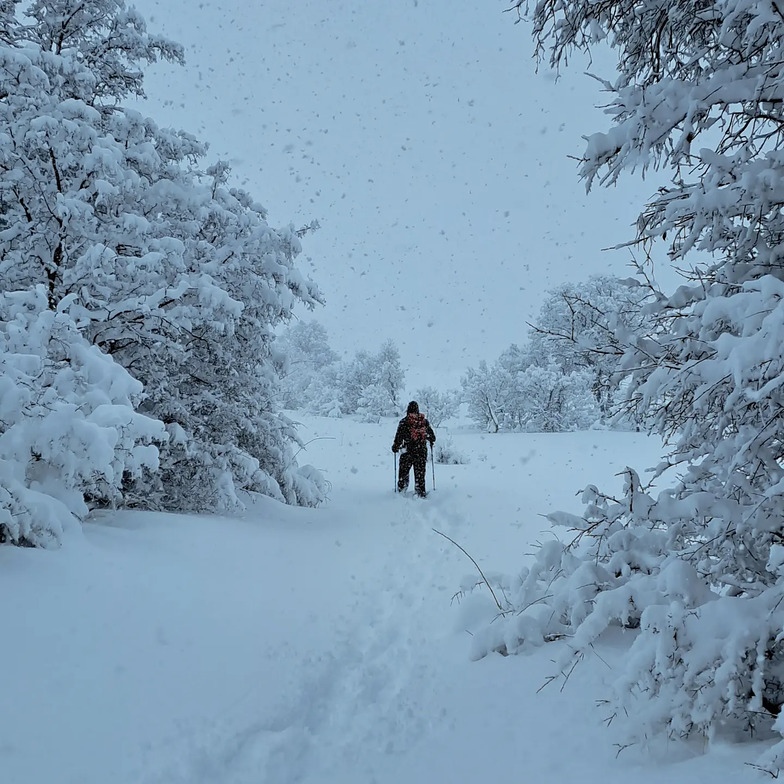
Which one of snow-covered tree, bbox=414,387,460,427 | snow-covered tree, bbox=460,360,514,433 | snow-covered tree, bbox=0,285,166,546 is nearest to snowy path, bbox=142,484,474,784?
snow-covered tree, bbox=0,285,166,546

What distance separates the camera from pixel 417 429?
11.5 metres

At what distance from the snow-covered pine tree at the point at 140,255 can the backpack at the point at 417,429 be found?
3670mm

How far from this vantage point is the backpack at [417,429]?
11.4 metres

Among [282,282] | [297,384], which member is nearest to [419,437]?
[282,282]

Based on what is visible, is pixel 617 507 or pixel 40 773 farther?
pixel 617 507

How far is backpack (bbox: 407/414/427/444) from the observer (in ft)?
37.3

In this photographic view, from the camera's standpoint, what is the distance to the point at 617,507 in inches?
123

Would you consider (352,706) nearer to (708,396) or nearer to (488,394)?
(708,396)

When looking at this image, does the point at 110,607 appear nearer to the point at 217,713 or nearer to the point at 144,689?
the point at 144,689

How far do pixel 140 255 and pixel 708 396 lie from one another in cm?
645

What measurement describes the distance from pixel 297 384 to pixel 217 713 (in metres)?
46.9

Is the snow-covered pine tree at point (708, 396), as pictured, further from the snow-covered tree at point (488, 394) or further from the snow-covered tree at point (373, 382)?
the snow-covered tree at point (373, 382)

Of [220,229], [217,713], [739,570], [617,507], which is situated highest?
[220,229]

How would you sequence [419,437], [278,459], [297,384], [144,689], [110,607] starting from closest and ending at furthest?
[144,689], [110,607], [278,459], [419,437], [297,384]
